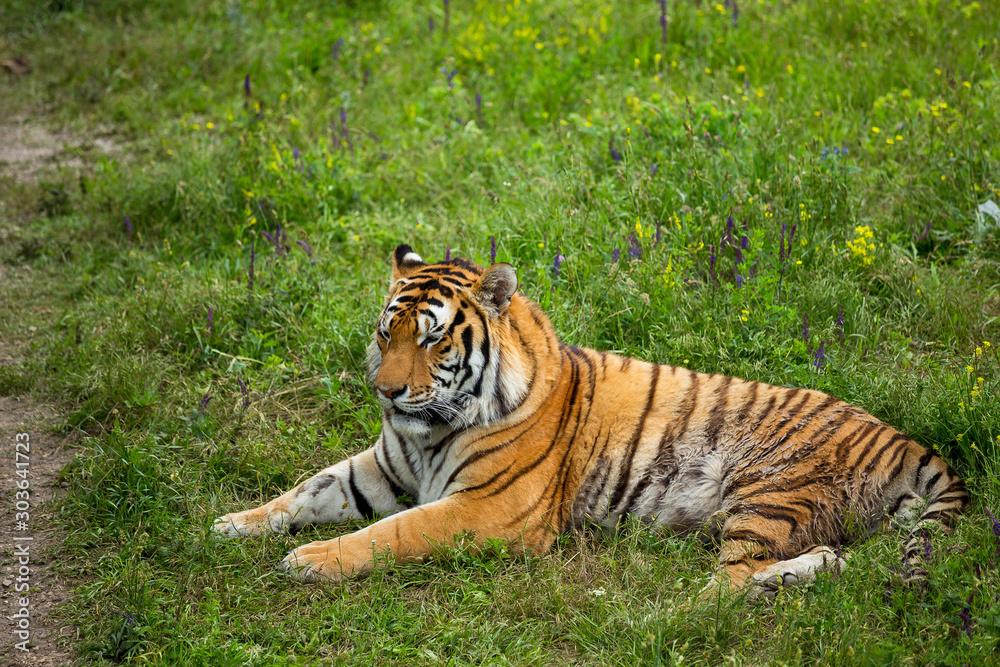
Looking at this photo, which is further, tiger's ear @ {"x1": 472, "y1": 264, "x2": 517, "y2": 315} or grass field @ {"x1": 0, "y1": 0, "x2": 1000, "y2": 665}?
tiger's ear @ {"x1": 472, "y1": 264, "x2": 517, "y2": 315}

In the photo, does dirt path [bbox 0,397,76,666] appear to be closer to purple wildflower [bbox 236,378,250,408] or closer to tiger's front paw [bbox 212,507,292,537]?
tiger's front paw [bbox 212,507,292,537]

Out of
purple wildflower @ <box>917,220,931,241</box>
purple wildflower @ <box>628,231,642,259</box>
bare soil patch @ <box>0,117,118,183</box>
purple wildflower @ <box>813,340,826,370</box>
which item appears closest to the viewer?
purple wildflower @ <box>813,340,826,370</box>

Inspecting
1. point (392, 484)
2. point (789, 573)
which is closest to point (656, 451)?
point (789, 573)

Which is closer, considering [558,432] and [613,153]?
[558,432]

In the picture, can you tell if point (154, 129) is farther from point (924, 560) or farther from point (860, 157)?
point (924, 560)

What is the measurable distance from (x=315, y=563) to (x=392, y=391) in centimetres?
74

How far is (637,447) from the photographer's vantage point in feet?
12.1

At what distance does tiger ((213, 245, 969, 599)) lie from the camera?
11.2 feet

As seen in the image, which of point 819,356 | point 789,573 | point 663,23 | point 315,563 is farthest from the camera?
point 663,23

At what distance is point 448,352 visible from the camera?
3613 mm

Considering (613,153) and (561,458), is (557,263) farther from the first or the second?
(561,458)

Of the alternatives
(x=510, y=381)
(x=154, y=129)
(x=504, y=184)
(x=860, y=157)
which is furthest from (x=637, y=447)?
(x=154, y=129)

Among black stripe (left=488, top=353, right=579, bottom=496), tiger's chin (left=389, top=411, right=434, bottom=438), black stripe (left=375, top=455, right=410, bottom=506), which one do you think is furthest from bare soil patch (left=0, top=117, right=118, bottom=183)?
black stripe (left=488, top=353, right=579, bottom=496)

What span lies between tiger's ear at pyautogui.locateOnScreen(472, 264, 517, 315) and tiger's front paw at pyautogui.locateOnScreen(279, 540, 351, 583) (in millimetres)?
1177
